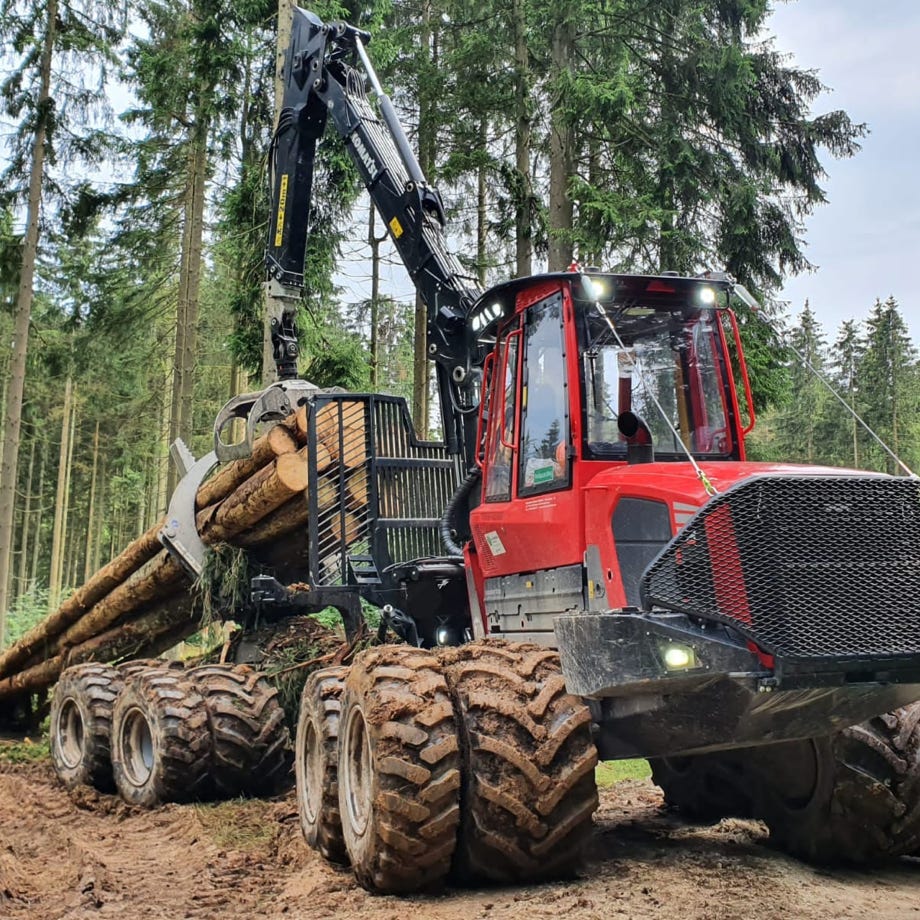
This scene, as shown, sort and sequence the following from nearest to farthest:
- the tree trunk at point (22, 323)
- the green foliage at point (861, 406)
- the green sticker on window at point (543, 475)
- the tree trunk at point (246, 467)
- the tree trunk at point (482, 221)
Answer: the green sticker on window at point (543, 475)
the tree trunk at point (246, 467)
the tree trunk at point (22, 323)
the tree trunk at point (482, 221)
the green foliage at point (861, 406)

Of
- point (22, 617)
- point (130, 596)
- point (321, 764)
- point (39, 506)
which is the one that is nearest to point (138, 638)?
point (130, 596)

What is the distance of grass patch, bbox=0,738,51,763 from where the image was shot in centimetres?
1205

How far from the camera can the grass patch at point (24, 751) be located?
12.0 metres

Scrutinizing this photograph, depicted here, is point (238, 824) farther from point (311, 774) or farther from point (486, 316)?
point (486, 316)

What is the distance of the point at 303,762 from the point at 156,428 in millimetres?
30048

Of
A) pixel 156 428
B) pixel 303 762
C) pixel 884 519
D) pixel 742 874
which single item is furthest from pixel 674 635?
pixel 156 428

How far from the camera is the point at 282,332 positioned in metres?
10.3

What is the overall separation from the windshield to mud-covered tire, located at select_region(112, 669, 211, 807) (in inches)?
188

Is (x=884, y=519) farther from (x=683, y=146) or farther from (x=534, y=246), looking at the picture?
(x=534, y=246)

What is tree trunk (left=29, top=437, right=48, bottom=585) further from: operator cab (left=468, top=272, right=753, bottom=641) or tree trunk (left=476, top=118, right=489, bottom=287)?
operator cab (left=468, top=272, right=753, bottom=641)

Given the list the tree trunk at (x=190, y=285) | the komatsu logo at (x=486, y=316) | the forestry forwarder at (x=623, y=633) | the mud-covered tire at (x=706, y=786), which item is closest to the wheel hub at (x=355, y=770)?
the forestry forwarder at (x=623, y=633)

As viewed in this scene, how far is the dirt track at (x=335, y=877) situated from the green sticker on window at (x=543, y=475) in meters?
2.03

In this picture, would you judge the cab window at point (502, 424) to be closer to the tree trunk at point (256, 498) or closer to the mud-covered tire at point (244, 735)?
the tree trunk at point (256, 498)

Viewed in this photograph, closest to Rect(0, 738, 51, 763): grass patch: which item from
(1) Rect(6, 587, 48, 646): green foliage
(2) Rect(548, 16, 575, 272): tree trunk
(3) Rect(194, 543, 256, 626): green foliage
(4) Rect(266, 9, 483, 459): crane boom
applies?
(3) Rect(194, 543, 256, 626): green foliage
